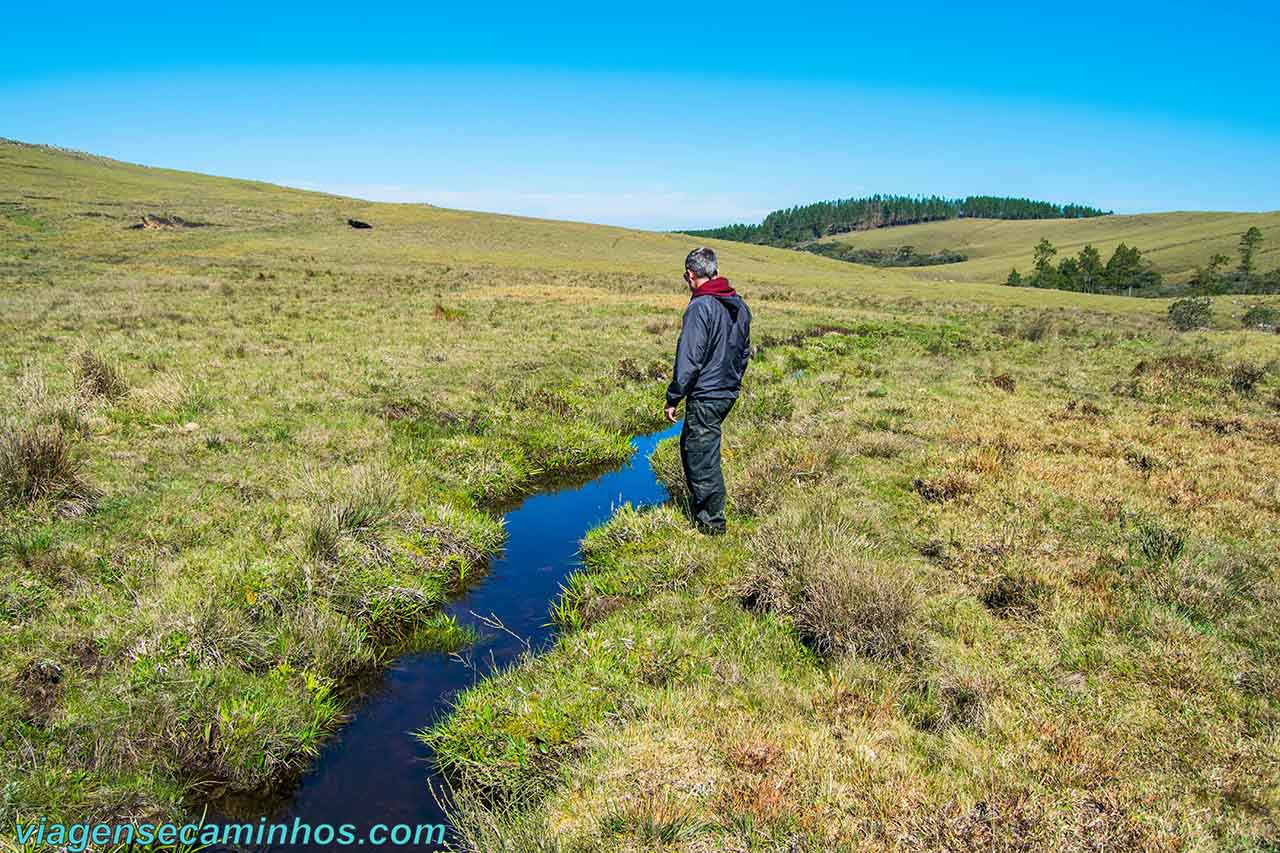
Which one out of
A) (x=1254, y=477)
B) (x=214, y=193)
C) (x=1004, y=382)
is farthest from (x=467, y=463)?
(x=214, y=193)

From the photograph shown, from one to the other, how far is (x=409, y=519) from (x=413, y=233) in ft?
209

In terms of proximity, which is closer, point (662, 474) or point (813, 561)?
point (813, 561)

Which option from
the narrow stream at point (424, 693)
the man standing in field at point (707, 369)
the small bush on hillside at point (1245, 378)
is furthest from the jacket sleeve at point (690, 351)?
the small bush on hillside at point (1245, 378)

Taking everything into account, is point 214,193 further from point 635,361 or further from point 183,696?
point 183,696

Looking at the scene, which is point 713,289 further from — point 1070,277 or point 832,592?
point 1070,277

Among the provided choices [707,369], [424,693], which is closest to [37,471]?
[424,693]

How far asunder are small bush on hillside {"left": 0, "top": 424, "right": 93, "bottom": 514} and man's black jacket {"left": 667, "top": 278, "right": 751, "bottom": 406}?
615cm

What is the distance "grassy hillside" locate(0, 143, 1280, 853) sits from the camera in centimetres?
349

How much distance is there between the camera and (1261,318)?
30125mm

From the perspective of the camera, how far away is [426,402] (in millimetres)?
11828

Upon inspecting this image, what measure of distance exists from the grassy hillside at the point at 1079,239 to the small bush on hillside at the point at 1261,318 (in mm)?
48662

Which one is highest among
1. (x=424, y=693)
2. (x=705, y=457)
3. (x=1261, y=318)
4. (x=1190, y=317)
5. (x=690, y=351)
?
(x=1261, y=318)

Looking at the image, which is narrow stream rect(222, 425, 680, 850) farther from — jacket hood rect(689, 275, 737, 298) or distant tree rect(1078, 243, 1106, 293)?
distant tree rect(1078, 243, 1106, 293)

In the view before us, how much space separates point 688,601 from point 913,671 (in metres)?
1.85
